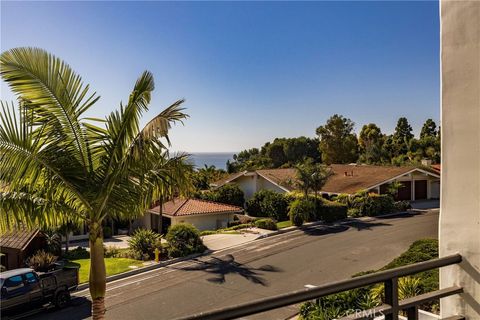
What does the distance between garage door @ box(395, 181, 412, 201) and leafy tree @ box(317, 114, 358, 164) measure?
2334 cm

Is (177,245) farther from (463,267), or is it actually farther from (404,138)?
(404,138)

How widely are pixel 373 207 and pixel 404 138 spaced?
3472 centimetres

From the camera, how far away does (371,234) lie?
2252 cm

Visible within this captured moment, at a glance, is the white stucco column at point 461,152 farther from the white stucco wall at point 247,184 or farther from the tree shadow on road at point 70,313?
the white stucco wall at point 247,184

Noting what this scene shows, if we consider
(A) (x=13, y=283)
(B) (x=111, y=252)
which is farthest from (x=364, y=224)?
(A) (x=13, y=283)

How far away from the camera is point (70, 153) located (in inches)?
302

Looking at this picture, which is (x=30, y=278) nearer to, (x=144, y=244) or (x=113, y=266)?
(x=113, y=266)

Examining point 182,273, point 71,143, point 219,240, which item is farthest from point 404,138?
point 71,143

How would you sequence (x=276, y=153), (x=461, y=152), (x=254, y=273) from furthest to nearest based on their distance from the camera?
(x=276, y=153)
(x=254, y=273)
(x=461, y=152)

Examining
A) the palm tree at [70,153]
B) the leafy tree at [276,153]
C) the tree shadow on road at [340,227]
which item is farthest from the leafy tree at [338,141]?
the palm tree at [70,153]

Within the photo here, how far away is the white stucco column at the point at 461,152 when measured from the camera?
9.79 ft

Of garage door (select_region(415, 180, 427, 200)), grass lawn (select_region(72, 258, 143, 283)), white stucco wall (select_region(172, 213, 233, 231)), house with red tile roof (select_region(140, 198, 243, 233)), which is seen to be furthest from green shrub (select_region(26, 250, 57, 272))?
garage door (select_region(415, 180, 427, 200))

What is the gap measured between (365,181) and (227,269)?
21.4 meters

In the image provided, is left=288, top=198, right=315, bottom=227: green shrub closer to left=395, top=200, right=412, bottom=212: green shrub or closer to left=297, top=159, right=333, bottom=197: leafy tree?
left=297, top=159, right=333, bottom=197: leafy tree
